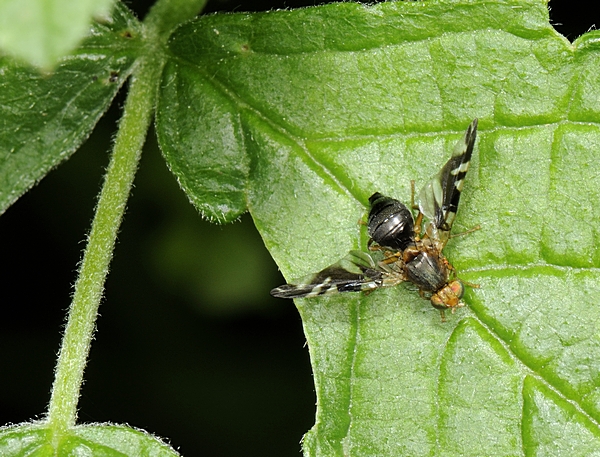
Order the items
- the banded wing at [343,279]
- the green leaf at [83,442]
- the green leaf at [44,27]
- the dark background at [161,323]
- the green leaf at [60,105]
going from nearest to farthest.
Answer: the green leaf at [44,27], the green leaf at [83,442], the banded wing at [343,279], the green leaf at [60,105], the dark background at [161,323]

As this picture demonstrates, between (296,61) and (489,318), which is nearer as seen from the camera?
(489,318)

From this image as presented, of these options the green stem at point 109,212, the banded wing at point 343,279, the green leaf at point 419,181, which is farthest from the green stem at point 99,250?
the banded wing at point 343,279

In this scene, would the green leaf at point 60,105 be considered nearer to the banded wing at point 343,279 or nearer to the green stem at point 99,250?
the green stem at point 99,250

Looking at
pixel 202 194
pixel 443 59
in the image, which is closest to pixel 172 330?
pixel 202 194

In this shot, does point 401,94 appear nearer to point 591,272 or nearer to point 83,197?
point 591,272

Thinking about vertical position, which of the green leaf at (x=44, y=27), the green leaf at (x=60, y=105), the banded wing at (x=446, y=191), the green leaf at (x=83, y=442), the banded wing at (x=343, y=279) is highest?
the green leaf at (x=60, y=105)

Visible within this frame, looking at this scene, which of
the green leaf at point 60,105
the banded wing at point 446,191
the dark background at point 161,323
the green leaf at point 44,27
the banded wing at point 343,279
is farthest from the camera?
the dark background at point 161,323

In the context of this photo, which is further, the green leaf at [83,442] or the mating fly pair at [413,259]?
the mating fly pair at [413,259]
